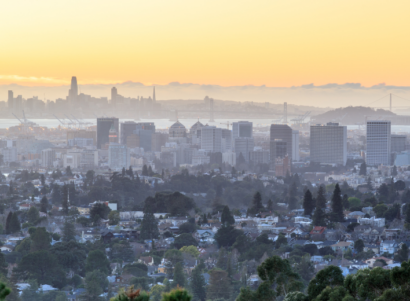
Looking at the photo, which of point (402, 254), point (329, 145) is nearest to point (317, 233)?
point (402, 254)

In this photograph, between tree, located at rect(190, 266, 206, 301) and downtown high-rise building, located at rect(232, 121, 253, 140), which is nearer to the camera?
tree, located at rect(190, 266, 206, 301)

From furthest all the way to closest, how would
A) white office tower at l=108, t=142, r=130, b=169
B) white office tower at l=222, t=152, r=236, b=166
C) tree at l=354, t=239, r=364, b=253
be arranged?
white office tower at l=222, t=152, r=236, b=166 → white office tower at l=108, t=142, r=130, b=169 → tree at l=354, t=239, r=364, b=253

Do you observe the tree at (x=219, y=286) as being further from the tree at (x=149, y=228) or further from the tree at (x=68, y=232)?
the tree at (x=68, y=232)

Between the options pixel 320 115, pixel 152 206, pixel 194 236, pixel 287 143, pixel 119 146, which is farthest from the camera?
pixel 320 115

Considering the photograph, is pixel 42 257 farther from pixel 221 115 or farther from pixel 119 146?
pixel 221 115

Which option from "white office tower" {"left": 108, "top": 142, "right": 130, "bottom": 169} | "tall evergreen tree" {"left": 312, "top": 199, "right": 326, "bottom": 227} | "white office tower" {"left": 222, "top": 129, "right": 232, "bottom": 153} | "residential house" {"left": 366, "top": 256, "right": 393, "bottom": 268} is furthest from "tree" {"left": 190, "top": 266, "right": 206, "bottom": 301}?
"white office tower" {"left": 222, "top": 129, "right": 232, "bottom": 153}

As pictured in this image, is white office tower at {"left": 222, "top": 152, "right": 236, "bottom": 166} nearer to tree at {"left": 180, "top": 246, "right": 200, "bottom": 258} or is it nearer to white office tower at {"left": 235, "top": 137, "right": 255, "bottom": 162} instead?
white office tower at {"left": 235, "top": 137, "right": 255, "bottom": 162}

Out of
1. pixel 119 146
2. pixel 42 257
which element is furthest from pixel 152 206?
pixel 119 146

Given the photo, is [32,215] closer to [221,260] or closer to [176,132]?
[221,260]
